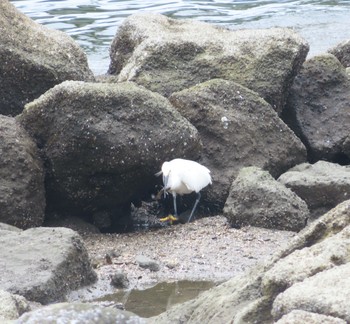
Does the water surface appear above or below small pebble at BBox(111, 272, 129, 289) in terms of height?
below

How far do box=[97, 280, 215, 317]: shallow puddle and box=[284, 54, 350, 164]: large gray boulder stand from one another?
111 inches

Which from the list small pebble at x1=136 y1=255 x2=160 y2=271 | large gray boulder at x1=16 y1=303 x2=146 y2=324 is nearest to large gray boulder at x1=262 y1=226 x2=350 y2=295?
large gray boulder at x1=16 y1=303 x2=146 y2=324

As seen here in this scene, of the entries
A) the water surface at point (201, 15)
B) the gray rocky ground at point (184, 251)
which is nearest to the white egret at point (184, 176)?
the gray rocky ground at point (184, 251)

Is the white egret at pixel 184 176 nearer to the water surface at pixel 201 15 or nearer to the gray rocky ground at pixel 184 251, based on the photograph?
the gray rocky ground at pixel 184 251

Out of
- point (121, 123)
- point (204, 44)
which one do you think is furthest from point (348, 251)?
→ point (204, 44)

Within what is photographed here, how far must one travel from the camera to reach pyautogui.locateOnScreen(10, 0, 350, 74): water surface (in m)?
14.4

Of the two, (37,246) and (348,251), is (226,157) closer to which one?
(37,246)

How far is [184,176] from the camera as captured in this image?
6.61 meters

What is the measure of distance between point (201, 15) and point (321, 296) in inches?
522

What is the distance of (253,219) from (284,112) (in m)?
2.02

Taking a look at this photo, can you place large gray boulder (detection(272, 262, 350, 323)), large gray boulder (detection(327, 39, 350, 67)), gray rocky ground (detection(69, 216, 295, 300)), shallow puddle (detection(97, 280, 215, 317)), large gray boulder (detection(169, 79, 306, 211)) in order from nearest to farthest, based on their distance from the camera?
large gray boulder (detection(272, 262, 350, 323)) < shallow puddle (detection(97, 280, 215, 317)) < gray rocky ground (detection(69, 216, 295, 300)) < large gray boulder (detection(169, 79, 306, 211)) < large gray boulder (detection(327, 39, 350, 67))

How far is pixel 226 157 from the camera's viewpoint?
7.30 meters

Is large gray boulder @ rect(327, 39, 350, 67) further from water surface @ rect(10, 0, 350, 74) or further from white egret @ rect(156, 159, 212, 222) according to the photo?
water surface @ rect(10, 0, 350, 74)

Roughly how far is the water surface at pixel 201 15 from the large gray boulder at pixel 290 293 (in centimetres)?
994
